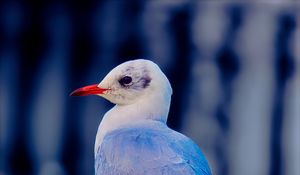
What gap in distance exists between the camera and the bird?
6.70 feet

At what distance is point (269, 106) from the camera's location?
3838 millimetres

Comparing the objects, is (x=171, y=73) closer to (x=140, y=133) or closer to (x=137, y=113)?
(x=137, y=113)

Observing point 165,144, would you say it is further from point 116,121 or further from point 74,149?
point 74,149

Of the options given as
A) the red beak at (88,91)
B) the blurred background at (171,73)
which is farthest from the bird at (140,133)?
the blurred background at (171,73)

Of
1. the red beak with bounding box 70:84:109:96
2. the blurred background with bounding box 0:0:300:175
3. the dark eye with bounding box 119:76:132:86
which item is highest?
the dark eye with bounding box 119:76:132:86

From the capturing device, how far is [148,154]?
207cm

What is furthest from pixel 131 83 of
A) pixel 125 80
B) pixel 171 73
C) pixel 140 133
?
pixel 171 73

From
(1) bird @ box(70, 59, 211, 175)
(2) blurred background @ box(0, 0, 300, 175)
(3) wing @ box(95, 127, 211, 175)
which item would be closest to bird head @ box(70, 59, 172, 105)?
(1) bird @ box(70, 59, 211, 175)

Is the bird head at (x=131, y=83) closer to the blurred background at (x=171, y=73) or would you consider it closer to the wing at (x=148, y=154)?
the wing at (x=148, y=154)

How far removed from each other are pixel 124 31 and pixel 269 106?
64 cm

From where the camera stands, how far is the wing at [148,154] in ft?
6.63

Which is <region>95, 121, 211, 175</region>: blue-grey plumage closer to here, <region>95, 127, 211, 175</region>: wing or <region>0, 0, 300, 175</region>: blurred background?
<region>95, 127, 211, 175</region>: wing

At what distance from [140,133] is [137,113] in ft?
0.37

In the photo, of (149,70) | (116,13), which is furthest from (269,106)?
(149,70)
